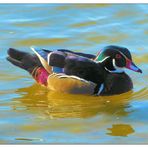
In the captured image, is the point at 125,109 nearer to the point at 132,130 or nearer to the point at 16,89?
the point at 132,130

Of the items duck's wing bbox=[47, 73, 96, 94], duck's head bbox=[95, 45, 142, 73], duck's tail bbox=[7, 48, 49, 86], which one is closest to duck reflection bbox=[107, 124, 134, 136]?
duck's wing bbox=[47, 73, 96, 94]

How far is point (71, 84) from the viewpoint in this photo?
894cm

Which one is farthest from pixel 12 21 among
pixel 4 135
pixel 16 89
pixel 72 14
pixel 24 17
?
pixel 4 135

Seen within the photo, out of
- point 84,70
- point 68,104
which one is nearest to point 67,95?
point 68,104

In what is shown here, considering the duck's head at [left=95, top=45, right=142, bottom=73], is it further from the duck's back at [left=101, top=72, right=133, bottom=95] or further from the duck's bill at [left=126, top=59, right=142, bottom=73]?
the duck's back at [left=101, top=72, right=133, bottom=95]

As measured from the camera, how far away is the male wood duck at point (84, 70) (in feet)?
29.0

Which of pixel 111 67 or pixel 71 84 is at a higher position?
pixel 111 67

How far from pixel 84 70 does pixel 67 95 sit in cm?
46

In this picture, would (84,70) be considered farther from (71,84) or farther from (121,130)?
(121,130)

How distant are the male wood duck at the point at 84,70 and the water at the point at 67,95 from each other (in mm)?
131

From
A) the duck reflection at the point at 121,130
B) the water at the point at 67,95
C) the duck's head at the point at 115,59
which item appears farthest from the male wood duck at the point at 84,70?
the duck reflection at the point at 121,130

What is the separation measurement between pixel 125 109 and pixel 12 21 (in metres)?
3.92

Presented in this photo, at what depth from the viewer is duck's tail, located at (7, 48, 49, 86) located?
9195 millimetres

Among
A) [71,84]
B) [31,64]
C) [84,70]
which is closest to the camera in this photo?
[84,70]
